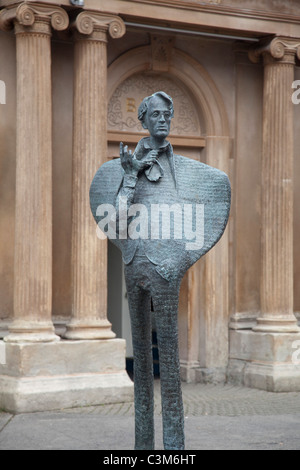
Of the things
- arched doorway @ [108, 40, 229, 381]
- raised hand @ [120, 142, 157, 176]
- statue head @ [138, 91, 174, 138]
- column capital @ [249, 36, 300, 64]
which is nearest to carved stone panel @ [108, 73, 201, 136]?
arched doorway @ [108, 40, 229, 381]

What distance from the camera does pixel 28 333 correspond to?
10.6 meters

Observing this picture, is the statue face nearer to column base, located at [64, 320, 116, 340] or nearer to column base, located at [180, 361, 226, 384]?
column base, located at [64, 320, 116, 340]

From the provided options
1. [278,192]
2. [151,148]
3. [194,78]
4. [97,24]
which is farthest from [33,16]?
[151,148]

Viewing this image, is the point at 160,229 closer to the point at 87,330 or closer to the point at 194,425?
the point at 194,425

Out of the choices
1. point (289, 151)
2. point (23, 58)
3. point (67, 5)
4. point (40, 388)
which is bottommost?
point (40, 388)

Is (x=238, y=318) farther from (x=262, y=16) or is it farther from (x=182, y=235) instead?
(x=182, y=235)

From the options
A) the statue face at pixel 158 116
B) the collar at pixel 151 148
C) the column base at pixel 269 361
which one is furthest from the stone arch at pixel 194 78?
the statue face at pixel 158 116

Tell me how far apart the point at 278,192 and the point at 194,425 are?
14.1 feet

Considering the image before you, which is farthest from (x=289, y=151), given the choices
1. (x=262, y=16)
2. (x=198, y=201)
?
(x=198, y=201)

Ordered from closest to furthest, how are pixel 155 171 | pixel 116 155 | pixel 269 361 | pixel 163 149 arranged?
1. pixel 155 171
2. pixel 163 149
3. pixel 116 155
4. pixel 269 361

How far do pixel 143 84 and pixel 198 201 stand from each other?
6.68 meters

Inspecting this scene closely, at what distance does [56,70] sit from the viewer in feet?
38.0

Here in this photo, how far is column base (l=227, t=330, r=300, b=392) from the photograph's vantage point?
40.0 feet

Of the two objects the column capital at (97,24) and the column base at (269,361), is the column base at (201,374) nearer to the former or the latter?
the column base at (269,361)
